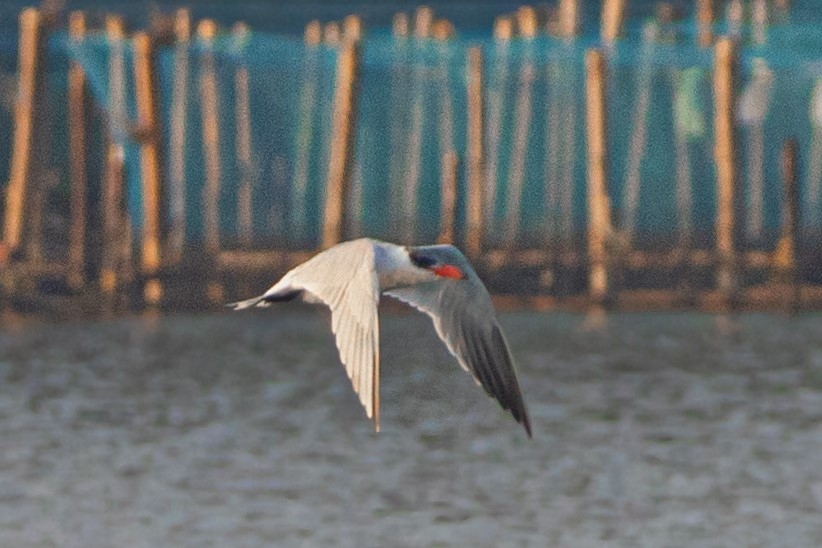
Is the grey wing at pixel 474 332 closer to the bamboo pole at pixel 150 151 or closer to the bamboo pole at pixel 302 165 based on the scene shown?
the bamboo pole at pixel 150 151

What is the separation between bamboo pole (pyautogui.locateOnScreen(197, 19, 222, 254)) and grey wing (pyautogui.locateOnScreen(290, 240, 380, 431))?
20907 mm

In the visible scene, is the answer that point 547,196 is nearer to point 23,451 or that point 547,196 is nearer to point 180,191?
point 180,191

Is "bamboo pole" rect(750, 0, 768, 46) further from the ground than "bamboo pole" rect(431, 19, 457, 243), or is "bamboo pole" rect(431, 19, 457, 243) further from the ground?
"bamboo pole" rect(750, 0, 768, 46)

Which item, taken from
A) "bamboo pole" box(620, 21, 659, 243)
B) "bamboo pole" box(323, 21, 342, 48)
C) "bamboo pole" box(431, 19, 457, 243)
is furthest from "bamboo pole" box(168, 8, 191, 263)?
"bamboo pole" box(620, 21, 659, 243)

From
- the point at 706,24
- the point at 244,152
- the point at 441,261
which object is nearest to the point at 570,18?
the point at 706,24

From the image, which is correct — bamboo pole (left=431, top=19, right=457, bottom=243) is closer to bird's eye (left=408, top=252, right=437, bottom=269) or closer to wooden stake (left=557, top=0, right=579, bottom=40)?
wooden stake (left=557, top=0, right=579, bottom=40)

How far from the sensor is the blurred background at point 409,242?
21.2 m

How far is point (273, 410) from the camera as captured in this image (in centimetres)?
2608

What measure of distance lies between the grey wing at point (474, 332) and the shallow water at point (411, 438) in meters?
5.83

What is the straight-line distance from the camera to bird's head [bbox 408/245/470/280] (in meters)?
12.5

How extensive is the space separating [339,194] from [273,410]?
19.8 feet

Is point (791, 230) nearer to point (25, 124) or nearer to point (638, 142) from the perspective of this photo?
point (638, 142)

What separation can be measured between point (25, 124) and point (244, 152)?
12.5ft

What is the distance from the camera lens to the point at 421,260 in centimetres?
1257
